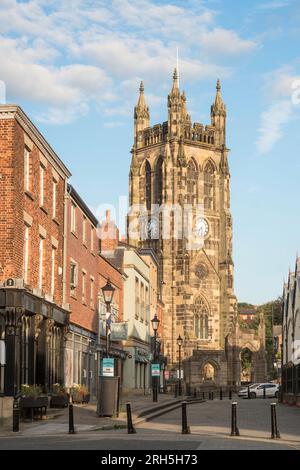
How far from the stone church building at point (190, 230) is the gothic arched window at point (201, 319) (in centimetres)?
12

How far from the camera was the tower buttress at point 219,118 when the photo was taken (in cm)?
11364

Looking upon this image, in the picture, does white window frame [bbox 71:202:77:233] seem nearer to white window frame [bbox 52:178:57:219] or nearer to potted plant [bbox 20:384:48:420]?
white window frame [bbox 52:178:57:219]

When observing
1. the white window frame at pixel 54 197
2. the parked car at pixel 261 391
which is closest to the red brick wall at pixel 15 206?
the white window frame at pixel 54 197

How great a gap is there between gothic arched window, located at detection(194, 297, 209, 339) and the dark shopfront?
233ft

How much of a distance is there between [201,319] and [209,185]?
1747 centimetres

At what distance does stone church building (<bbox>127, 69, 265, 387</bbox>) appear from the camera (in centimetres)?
10269

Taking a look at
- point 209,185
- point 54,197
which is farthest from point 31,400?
point 209,185

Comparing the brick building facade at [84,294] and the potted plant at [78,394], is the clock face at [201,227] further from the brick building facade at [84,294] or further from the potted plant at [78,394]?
the potted plant at [78,394]

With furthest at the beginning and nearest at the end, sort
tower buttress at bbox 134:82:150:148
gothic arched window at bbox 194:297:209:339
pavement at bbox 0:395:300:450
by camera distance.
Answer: tower buttress at bbox 134:82:150:148
gothic arched window at bbox 194:297:209:339
pavement at bbox 0:395:300:450

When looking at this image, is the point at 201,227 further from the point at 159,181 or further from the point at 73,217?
the point at 73,217

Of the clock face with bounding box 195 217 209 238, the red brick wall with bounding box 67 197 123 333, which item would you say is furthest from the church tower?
the red brick wall with bounding box 67 197 123 333
